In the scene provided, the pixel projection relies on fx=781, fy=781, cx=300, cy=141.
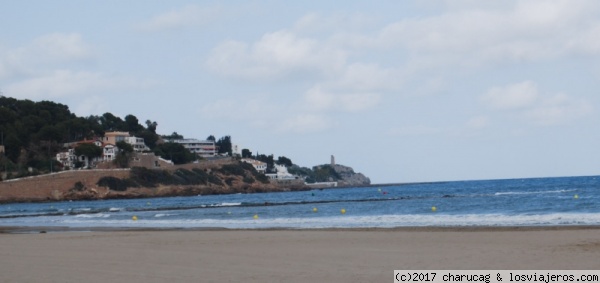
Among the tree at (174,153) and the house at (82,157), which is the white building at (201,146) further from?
the house at (82,157)

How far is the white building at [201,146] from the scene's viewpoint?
7411 inches

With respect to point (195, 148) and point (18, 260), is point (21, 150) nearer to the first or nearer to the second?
point (195, 148)

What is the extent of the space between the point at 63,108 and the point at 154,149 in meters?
20.1

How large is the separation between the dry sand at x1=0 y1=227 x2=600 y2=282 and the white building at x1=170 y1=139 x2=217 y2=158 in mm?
163426

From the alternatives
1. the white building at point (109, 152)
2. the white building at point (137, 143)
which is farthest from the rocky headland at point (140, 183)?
the white building at point (137, 143)

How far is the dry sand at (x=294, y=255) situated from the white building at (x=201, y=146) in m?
163

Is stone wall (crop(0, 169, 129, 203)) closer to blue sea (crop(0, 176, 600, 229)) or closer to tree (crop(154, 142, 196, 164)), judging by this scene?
tree (crop(154, 142, 196, 164))

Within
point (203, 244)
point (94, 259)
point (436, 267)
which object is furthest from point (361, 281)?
point (203, 244)

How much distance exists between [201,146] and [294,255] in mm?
174657

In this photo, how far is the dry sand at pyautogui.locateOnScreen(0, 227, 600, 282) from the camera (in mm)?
14344

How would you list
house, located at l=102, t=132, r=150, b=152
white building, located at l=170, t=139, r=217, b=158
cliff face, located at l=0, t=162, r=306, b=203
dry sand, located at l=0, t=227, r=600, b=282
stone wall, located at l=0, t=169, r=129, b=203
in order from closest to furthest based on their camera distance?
dry sand, located at l=0, t=227, r=600, b=282
stone wall, located at l=0, t=169, r=129, b=203
cliff face, located at l=0, t=162, r=306, b=203
house, located at l=102, t=132, r=150, b=152
white building, located at l=170, t=139, r=217, b=158

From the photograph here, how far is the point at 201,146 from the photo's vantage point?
191m

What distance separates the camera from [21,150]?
133375 millimetres

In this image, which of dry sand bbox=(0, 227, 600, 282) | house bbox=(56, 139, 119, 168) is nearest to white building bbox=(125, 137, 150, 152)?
house bbox=(56, 139, 119, 168)
